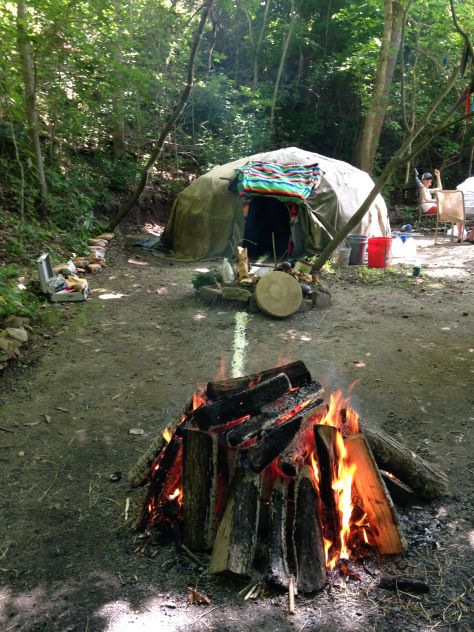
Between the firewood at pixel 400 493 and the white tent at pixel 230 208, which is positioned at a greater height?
the white tent at pixel 230 208

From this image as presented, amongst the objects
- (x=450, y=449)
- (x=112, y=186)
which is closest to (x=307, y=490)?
(x=450, y=449)

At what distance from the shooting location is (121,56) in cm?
1240

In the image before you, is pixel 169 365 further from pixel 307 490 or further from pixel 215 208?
pixel 215 208

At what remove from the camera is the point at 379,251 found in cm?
998

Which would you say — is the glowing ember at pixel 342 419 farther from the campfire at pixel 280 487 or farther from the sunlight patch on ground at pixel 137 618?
the sunlight patch on ground at pixel 137 618

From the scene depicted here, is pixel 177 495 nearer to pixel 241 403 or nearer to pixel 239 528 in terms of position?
pixel 239 528

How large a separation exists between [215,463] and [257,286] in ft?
15.6

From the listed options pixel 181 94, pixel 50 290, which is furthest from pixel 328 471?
pixel 181 94

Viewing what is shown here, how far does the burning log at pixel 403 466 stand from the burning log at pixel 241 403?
56 cm

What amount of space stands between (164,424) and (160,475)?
4.25 feet

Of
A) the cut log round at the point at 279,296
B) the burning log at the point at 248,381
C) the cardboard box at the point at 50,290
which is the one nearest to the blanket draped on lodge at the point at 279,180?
the cut log round at the point at 279,296

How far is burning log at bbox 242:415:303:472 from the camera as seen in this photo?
2514 millimetres

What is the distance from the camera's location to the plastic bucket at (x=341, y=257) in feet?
33.4

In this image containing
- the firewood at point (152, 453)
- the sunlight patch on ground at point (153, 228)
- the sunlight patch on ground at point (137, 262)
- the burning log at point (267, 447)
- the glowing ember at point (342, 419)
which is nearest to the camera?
the burning log at point (267, 447)
